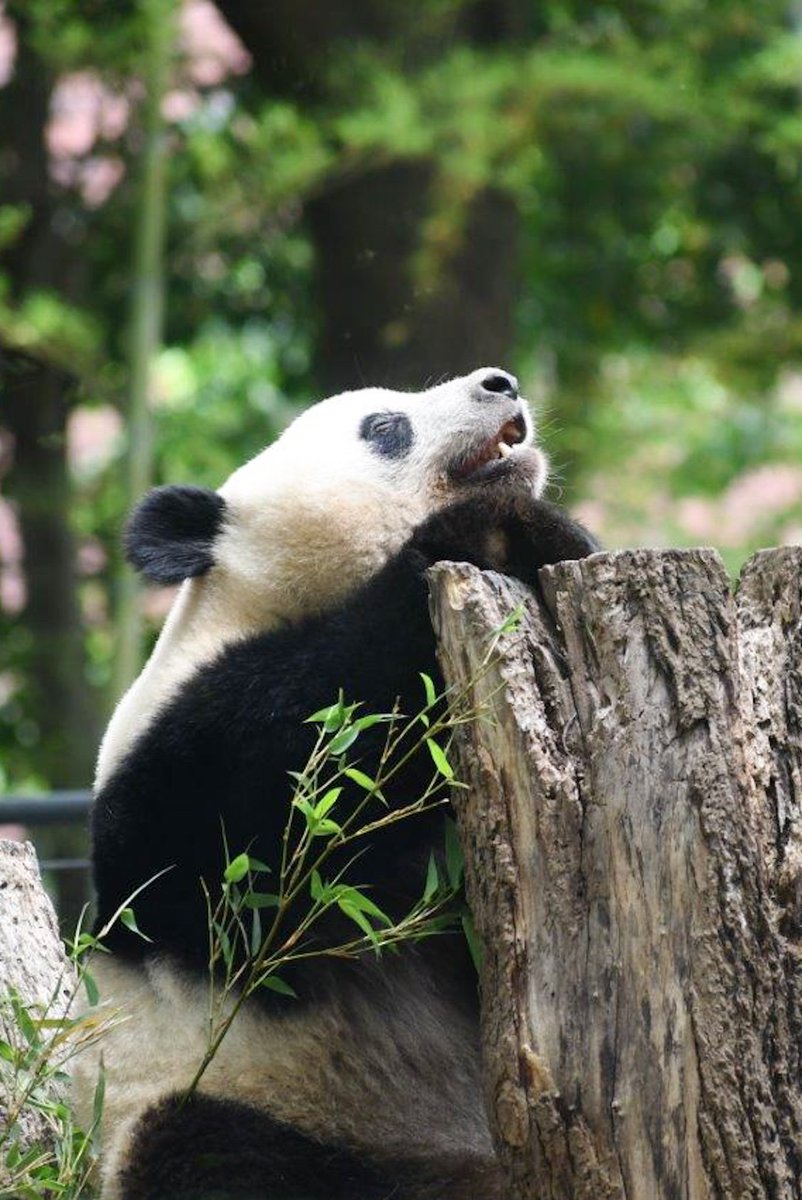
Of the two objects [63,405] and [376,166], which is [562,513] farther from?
[63,405]

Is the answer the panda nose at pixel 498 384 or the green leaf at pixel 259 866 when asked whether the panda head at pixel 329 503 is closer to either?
the panda nose at pixel 498 384

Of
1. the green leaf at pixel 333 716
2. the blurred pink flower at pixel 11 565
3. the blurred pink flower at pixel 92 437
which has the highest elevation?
the blurred pink flower at pixel 92 437

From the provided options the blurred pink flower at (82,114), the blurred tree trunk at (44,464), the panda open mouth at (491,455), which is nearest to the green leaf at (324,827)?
the panda open mouth at (491,455)

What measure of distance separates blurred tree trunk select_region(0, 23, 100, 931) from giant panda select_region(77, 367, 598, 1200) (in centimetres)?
410

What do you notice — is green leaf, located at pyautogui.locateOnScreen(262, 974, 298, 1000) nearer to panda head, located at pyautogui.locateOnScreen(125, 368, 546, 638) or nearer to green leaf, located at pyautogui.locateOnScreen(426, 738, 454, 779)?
green leaf, located at pyautogui.locateOnScreen(426, 738, 454, 779)

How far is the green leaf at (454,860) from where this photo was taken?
8.32ft

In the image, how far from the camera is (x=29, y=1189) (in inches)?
99.0

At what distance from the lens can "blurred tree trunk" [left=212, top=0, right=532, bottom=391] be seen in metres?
6.84

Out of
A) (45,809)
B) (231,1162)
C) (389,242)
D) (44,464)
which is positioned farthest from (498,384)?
(44,464)

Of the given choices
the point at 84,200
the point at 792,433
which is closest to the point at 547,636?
the point at 84,200

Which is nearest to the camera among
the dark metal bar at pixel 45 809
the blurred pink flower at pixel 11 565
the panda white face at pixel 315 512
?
the panda white face at pixel 315 512

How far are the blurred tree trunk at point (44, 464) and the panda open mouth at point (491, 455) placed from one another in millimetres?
3996

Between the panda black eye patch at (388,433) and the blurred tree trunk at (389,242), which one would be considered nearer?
the panda black eye patch at (388,433)

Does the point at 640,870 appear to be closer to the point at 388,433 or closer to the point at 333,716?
the point at 333,716
